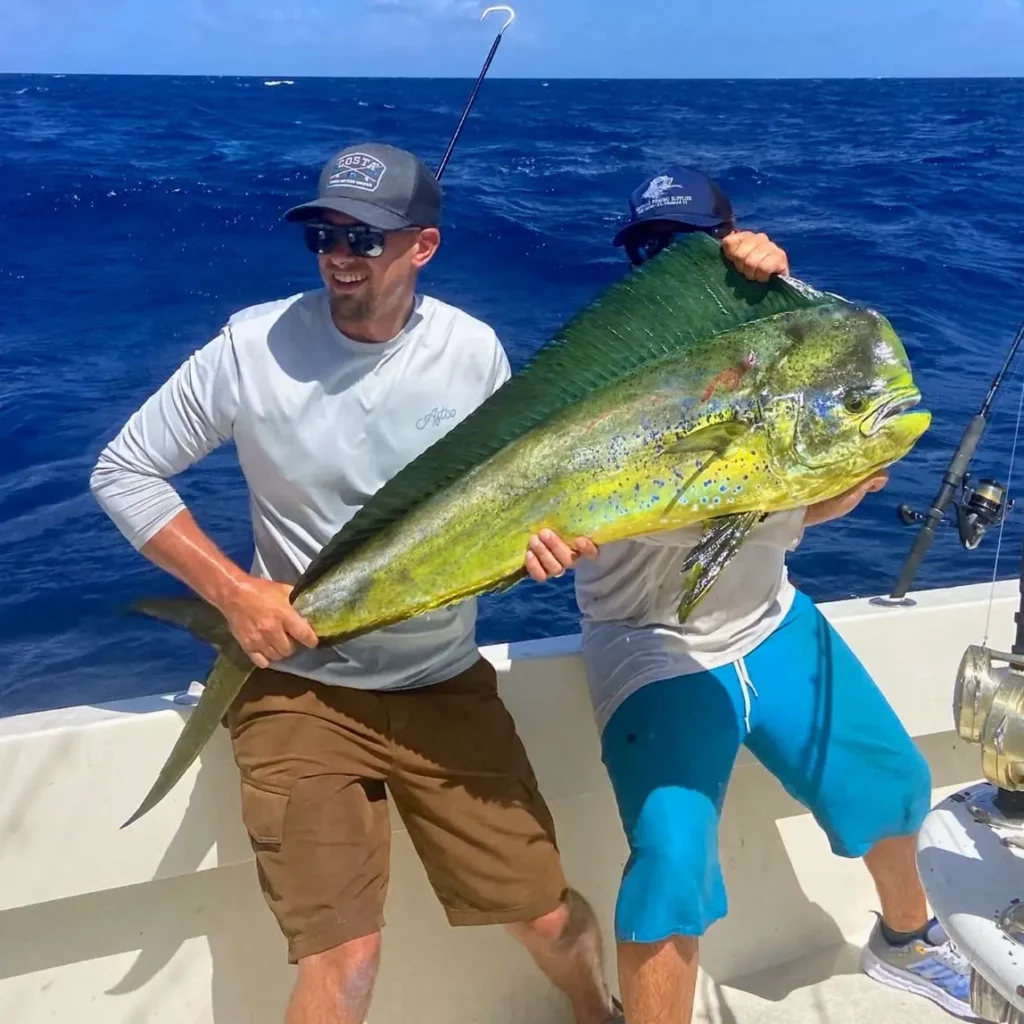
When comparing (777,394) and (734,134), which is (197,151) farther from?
(777,394)

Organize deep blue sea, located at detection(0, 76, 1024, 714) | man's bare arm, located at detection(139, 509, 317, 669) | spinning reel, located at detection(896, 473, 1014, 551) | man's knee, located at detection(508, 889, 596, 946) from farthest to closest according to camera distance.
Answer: deep blue sea, located at detection(0, 76, 1024, 714) → spinning reel, located at detection(896, 473, 1014, 551) → man's knee, located at detection(508, 889, 596, 946) → man's bare arm, located at detection(139, 509, 317, 669)

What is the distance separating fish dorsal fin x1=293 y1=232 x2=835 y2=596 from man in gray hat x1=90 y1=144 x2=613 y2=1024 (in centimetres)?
27

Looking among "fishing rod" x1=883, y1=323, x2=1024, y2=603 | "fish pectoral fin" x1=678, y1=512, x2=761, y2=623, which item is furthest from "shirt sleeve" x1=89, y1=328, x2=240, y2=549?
"fishing rod" x1=883, y1=323, x2=1024, y2=603

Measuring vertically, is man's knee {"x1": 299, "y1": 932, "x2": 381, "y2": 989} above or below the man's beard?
below

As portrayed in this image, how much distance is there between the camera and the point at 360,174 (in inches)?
76.9

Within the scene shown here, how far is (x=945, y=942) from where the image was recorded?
2.23m

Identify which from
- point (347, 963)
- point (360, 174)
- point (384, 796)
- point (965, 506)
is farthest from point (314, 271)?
point (347, 963)

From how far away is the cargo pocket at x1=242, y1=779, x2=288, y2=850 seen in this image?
6.19 feet

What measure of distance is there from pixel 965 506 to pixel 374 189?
5.17ft

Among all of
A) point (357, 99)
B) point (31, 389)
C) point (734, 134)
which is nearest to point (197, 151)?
point (734, 134)

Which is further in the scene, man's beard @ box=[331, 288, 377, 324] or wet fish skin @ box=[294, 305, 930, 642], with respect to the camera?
man's beard @ box=[331, 288, 377, 324]

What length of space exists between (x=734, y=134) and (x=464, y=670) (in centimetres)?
2291

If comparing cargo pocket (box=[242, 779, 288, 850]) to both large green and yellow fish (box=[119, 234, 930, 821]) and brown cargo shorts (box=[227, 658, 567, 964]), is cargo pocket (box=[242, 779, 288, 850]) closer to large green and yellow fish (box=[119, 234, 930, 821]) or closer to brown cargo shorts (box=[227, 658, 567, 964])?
brown cargo shorts (box=[227, 658, 567, 964])

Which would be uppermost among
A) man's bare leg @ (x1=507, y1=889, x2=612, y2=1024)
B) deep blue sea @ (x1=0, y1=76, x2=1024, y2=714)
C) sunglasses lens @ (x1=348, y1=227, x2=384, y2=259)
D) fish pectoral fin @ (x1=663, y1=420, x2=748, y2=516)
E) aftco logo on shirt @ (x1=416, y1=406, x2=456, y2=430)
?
sunglasses lens @ (x1=348, y1=227, x2=384, y2=259)
